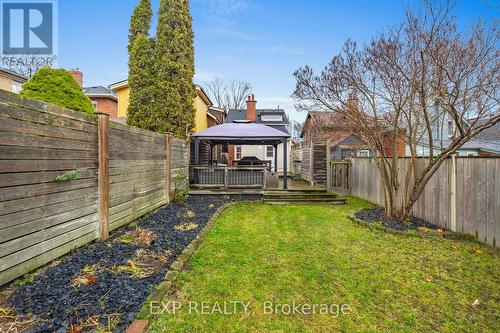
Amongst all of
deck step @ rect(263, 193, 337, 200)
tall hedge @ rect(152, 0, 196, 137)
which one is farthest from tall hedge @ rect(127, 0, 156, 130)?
deck step @ rect(263, 193, 337, 200)

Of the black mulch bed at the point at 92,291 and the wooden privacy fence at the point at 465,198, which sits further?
the wooden privacy fence at the point at 465,198

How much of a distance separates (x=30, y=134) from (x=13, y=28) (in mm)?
12033

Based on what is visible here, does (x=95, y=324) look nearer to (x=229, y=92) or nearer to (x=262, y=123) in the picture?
(x=262, y=123)

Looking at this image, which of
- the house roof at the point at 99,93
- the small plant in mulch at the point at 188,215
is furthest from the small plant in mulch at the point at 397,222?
the house roof at the point at 99,93

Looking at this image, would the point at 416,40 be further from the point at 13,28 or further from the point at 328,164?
the point at 13,28

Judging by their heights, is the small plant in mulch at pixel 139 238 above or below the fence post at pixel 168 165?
below

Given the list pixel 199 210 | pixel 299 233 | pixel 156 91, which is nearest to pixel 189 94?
pixel 156 91

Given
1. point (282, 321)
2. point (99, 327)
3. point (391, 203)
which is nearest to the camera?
point (99, 327)

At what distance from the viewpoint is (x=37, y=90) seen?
6.04 meters

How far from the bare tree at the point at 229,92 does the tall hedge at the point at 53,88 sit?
126ft

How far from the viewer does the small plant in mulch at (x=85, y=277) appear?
3.07 meters

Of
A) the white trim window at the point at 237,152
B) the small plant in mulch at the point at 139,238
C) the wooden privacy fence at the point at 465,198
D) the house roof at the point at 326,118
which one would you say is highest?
the house roof at the point at 326,118

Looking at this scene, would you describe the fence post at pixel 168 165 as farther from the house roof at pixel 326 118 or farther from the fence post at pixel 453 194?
the fence post at pixel 453 194

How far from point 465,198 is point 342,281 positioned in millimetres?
3967
